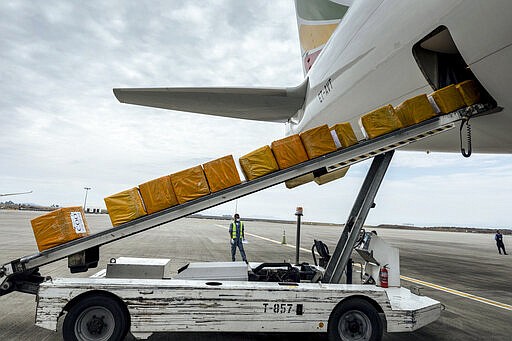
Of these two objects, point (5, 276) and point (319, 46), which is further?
point (319, 46)

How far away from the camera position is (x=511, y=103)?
5902 mm

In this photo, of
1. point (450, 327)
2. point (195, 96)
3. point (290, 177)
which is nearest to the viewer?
point (290, 177)

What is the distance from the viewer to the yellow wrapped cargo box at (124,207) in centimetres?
521

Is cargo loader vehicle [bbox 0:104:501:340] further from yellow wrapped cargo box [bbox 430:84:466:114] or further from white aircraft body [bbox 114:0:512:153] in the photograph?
white aircraft body [bbox 114:0:512:153]

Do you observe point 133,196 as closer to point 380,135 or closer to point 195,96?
point 380,135

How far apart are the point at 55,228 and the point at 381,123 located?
530 cm

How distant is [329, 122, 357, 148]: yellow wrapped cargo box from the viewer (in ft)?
19.2

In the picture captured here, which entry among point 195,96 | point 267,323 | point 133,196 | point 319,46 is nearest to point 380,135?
point 267,323

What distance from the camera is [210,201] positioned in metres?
5.36

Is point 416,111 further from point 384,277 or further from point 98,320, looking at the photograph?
point 98,320

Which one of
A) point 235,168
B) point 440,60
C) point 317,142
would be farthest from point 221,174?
point 440,60

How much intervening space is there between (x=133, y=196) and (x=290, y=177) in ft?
7.86

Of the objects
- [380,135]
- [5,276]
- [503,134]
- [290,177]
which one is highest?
[503,134]

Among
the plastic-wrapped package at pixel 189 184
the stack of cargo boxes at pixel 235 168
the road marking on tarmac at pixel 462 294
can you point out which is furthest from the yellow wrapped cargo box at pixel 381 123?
the road marking on tarmac at pixel 462 294
